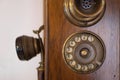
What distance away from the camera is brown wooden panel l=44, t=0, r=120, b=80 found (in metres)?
1.28

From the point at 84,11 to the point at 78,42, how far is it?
0.63 feet

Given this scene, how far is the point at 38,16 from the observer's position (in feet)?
5.55

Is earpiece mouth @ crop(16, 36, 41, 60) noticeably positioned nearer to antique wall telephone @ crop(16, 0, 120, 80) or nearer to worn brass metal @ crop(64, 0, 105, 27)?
antique wall telephone @ crop(16, 0, 120, 80)

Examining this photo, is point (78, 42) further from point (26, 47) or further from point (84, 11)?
point (26, 47)

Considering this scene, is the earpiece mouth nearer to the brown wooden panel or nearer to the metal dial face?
the brown wooden panel

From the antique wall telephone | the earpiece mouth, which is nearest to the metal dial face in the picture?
the antique wall telephone

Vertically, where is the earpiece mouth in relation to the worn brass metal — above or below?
below

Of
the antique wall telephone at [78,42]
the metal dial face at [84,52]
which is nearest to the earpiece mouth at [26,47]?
the antique wall telephone at [78,42]

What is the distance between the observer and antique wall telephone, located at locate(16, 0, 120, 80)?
4.18 ft

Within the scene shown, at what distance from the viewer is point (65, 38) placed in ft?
4.24

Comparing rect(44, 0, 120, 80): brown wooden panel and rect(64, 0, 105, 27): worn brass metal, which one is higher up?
rect(64, 0, 105, 27): worn brass metal

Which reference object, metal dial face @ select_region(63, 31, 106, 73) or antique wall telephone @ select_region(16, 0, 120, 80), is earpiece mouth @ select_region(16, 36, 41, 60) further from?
metal dial face @ select_region(63, 31, 106, 73)

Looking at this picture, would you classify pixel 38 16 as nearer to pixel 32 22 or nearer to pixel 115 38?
pixel 32 22

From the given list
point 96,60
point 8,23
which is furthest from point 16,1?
point 96,60
